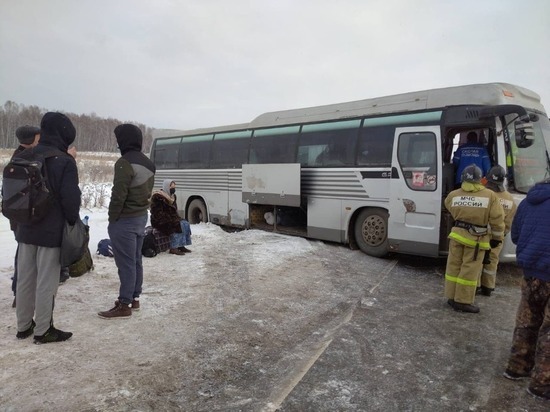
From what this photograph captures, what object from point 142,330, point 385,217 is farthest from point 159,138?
point 142,330

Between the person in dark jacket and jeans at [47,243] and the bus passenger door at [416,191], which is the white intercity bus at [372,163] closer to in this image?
the bus passenger door at [416,191]

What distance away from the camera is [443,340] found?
4.31 meters

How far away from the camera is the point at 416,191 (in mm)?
7441

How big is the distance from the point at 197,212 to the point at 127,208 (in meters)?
8.96

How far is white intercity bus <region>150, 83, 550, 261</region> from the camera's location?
7043 mm

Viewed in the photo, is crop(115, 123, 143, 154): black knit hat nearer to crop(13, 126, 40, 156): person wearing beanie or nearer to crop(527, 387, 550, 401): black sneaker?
crop(13, 126, 40, 156): person wearing beanie

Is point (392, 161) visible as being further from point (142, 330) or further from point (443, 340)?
point (142, 330)

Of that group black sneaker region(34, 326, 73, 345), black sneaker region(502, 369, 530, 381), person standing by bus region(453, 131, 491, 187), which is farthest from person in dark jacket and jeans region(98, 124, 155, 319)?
person standing by bus region(453, 131, 491, 187)

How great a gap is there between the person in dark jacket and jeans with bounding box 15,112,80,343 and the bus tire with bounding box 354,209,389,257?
607cm

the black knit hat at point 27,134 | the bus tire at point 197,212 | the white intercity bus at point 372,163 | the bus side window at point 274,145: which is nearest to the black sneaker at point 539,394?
the white intercity bus at point 372,163

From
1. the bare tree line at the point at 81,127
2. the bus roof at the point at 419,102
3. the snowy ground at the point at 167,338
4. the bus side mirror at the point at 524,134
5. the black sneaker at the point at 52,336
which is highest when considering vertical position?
the bare tree line at the point at 81,127

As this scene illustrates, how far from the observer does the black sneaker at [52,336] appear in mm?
3643

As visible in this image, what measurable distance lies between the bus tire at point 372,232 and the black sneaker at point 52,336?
604 cm

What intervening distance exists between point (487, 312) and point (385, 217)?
3.15 meters
